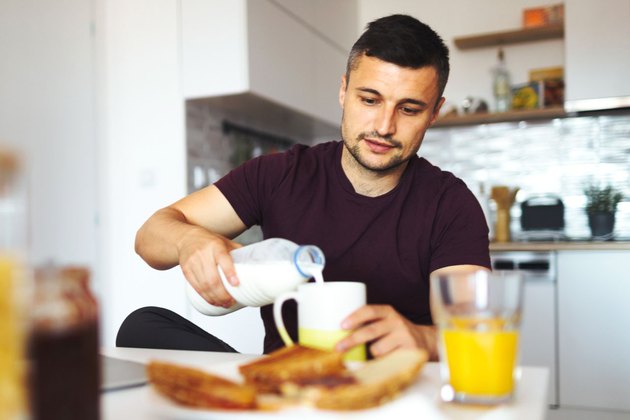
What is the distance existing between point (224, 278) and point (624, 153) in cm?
325

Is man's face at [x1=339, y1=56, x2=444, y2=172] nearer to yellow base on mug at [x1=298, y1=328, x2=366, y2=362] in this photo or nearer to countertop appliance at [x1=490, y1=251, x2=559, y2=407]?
yellow base on mug at [x1=298, y1=328, x2=366, y2=362]

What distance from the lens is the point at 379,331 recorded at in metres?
0.86

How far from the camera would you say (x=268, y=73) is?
292 cm

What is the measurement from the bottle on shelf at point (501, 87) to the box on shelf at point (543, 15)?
0.75ft

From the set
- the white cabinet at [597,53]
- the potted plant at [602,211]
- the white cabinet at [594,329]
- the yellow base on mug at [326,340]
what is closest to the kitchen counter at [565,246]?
the white cabinet at [594,329]

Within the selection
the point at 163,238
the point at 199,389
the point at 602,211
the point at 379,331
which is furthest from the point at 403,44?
the point at 602,211

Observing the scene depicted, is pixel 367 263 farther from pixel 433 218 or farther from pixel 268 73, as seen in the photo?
pixel 268 73

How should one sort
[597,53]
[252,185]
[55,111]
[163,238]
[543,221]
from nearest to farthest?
[163,238]
[252,185]
[55,111]
[597,53]
[543,221]

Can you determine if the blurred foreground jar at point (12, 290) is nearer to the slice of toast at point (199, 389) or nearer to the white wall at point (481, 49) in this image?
the slice of toast at point (199, 389)

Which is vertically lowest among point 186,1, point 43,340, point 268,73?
point 43,340

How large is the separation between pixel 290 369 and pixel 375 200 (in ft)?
2.82

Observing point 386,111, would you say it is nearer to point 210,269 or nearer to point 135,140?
point 210,269

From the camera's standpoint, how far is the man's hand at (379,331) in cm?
81

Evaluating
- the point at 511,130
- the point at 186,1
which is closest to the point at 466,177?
the point at 511,130
